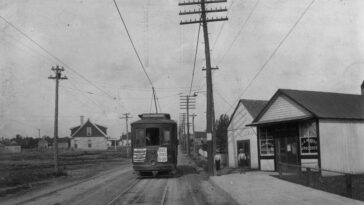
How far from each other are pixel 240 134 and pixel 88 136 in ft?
243

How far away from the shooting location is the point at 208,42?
24609 millimetres

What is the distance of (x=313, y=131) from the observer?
22438 millimetres

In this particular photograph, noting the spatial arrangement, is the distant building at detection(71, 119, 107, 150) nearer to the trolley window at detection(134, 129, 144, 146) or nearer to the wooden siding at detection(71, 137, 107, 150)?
the wooden siding at detection(71, 137, 107, 150)

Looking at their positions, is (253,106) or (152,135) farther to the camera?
(253,106)

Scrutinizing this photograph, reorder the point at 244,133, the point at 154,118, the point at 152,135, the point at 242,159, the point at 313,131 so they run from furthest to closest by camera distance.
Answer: the point at 242,159 → the point at 244,133 → the point at 154,118 → the point at 152,135 → the point at 313,131

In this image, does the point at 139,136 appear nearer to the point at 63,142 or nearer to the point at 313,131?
the point at 313,131

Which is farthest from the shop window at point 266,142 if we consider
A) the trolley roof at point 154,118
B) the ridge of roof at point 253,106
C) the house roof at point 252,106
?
the trolley roof at point 154,118

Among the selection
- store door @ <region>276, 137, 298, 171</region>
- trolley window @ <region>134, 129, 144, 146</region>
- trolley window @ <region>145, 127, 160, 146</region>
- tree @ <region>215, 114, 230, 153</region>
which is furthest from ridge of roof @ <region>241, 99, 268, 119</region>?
tree @ <region>215, 114, 230, 153</region>

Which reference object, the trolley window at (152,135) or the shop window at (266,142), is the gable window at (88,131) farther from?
the trolley window at (152,135)

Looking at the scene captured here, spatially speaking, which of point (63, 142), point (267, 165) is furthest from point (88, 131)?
point (267, 165)

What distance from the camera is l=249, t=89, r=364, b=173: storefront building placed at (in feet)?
72.7

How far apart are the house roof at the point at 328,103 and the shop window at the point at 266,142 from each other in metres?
1.21

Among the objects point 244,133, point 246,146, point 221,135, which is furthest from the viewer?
point 221,135

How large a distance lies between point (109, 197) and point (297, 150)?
11.9 meters
